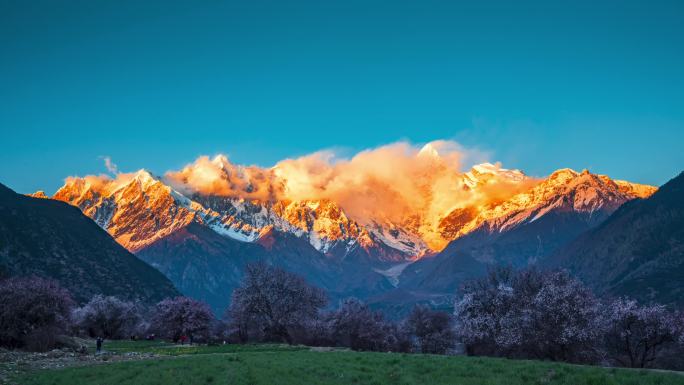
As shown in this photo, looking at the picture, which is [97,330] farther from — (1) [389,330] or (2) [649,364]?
(2) [649,364]

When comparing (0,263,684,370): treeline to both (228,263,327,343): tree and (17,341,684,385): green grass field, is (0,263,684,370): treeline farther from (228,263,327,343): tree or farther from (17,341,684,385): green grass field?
(17,341,684,385): green grass field

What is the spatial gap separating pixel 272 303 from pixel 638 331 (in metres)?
55.3

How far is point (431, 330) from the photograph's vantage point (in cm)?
11481

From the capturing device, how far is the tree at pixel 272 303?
9394 centimetres

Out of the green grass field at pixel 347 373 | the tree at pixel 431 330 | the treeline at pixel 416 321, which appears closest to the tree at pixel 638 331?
the treeline at pixel 416 321

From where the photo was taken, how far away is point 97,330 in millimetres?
108812

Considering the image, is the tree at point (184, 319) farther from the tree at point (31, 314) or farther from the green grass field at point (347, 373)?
the green grass field at point (347, 373)

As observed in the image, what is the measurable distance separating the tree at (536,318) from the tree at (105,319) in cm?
6866

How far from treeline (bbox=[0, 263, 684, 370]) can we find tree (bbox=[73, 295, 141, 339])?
20cm

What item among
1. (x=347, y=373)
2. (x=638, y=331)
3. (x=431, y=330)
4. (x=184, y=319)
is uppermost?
(x=184, y=319)

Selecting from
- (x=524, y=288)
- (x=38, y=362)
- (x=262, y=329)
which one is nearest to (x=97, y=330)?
(x=262, y=329)

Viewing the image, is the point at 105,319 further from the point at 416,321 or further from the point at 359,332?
the point at 416,321

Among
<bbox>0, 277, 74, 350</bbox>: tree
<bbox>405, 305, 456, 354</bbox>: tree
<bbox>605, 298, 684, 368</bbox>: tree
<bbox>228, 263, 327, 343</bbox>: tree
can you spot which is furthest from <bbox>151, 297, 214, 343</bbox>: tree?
<bbox>605, 298, 684, 368</bbox>: tree

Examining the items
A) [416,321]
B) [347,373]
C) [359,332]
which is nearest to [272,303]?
[359,332]
